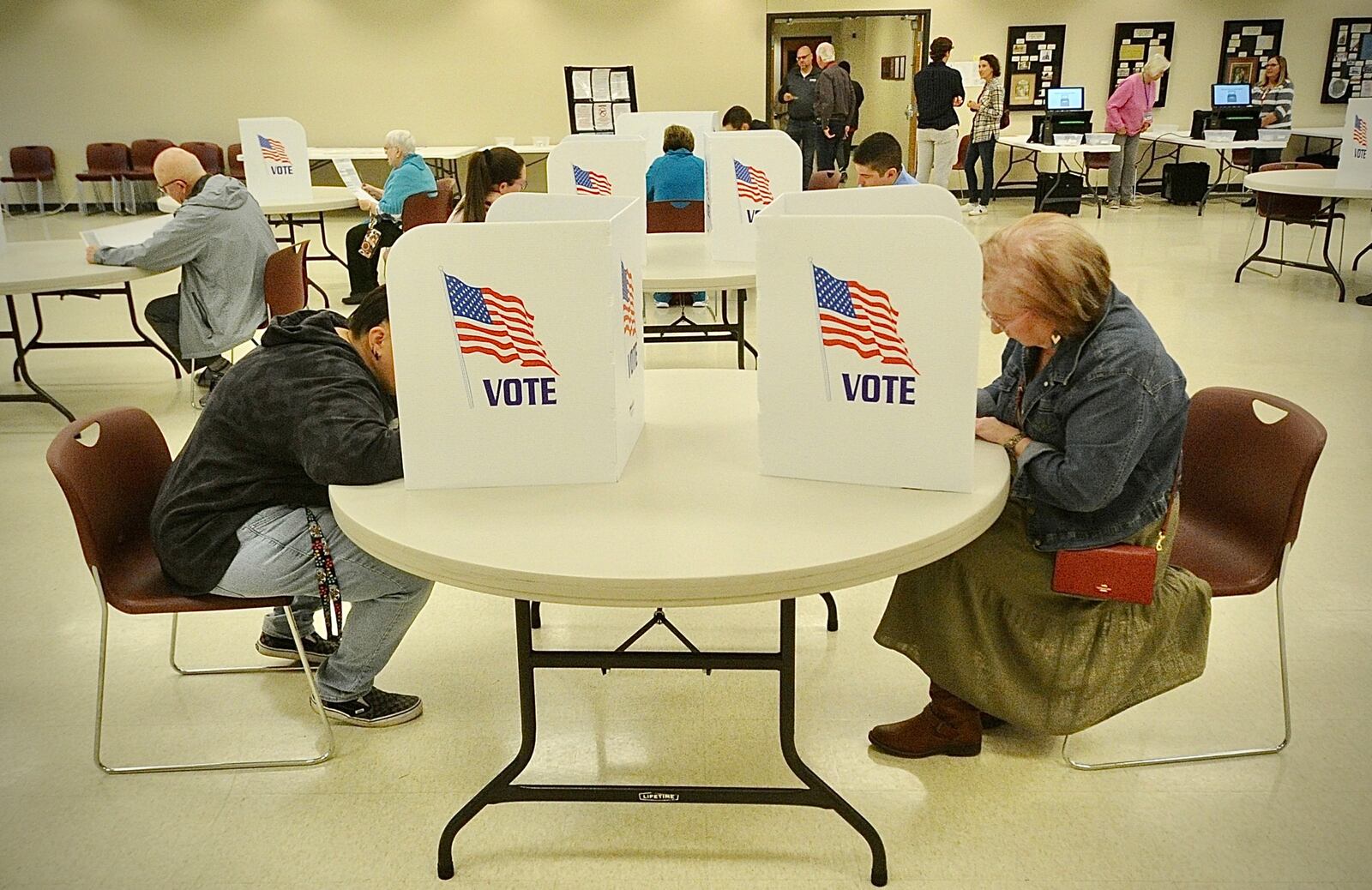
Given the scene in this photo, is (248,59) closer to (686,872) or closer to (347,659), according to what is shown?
(347,659)

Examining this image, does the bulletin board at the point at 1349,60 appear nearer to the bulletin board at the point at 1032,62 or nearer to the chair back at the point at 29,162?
the bulletin board at the point at 1032,62

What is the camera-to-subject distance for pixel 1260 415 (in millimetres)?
2189

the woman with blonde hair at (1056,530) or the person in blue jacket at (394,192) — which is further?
the person in blue jacket at (394,192)

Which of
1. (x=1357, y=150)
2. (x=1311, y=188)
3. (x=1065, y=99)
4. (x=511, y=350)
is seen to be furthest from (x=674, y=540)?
(x=1065, y=99)

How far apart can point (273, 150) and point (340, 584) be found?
215 inches

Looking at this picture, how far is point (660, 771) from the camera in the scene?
2264 millimetres

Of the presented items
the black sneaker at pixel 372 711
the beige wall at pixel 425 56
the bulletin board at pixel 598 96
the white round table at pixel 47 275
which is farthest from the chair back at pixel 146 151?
the black sneaker at pixel 372 711

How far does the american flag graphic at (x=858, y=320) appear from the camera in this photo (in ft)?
5.41

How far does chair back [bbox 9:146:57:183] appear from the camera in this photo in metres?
12.3

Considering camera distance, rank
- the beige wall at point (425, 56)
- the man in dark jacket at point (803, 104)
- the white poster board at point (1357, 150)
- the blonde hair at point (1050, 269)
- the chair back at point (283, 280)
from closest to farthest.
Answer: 1. the blonde hair at point (1050, 269)
2. the chair back at point (283, 280)
3. the white poster board at point (1357, 150)
4. the man in dark jacket at point (803, 104)
5. the beige wall at point (425, 56)

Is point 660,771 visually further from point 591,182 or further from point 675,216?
point 675,216

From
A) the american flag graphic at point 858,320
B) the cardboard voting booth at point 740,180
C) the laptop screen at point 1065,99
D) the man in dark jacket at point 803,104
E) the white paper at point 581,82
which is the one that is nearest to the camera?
the american flag graphic at point 858,320

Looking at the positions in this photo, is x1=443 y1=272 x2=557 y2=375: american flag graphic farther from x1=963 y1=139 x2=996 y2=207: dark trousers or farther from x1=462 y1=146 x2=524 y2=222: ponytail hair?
x1=963 y1=139 x2=996 y2=207: dark trousers

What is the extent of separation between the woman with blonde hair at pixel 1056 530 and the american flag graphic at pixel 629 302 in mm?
590
